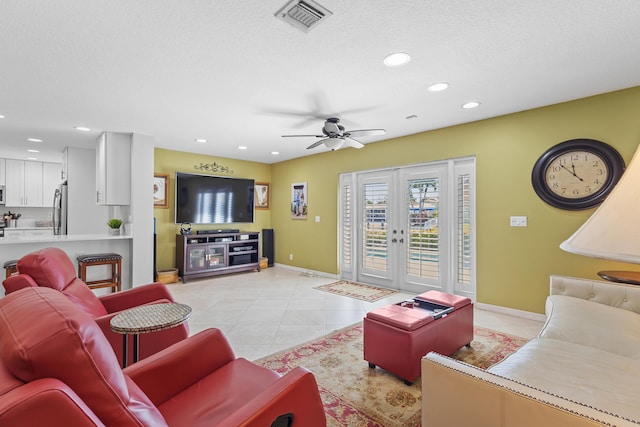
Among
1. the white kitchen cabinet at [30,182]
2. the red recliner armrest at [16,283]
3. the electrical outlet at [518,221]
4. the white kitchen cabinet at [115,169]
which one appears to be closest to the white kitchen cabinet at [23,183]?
the white kitchen cabinet at [30,182]

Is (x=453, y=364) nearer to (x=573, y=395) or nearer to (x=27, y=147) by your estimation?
(x=573, y=395)

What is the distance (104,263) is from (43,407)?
418 centimetres

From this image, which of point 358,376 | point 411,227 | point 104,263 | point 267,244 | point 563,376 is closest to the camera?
point 563,376

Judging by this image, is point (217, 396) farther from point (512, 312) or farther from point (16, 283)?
point (512, 312)

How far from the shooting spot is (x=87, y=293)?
2240mm

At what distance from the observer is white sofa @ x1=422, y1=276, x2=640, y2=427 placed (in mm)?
991

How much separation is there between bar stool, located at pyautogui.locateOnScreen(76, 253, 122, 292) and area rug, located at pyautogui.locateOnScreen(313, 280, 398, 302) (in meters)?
2.90

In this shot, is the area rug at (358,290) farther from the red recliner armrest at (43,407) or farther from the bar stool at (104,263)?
the red recliner armrest at (43,407)

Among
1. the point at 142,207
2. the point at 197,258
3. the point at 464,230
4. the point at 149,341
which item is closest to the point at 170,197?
the point at 142,207

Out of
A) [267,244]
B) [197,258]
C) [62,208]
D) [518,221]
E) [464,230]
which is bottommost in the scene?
[197,258]

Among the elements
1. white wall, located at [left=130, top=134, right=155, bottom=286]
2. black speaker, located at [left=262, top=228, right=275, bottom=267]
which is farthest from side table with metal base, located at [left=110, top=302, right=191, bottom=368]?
black speaker, located at [left=262, top=228, right=275, bottom=267]

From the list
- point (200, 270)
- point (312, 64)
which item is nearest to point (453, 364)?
point (312, 64)

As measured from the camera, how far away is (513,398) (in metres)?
1.03

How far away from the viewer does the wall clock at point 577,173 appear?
3.02 meters
